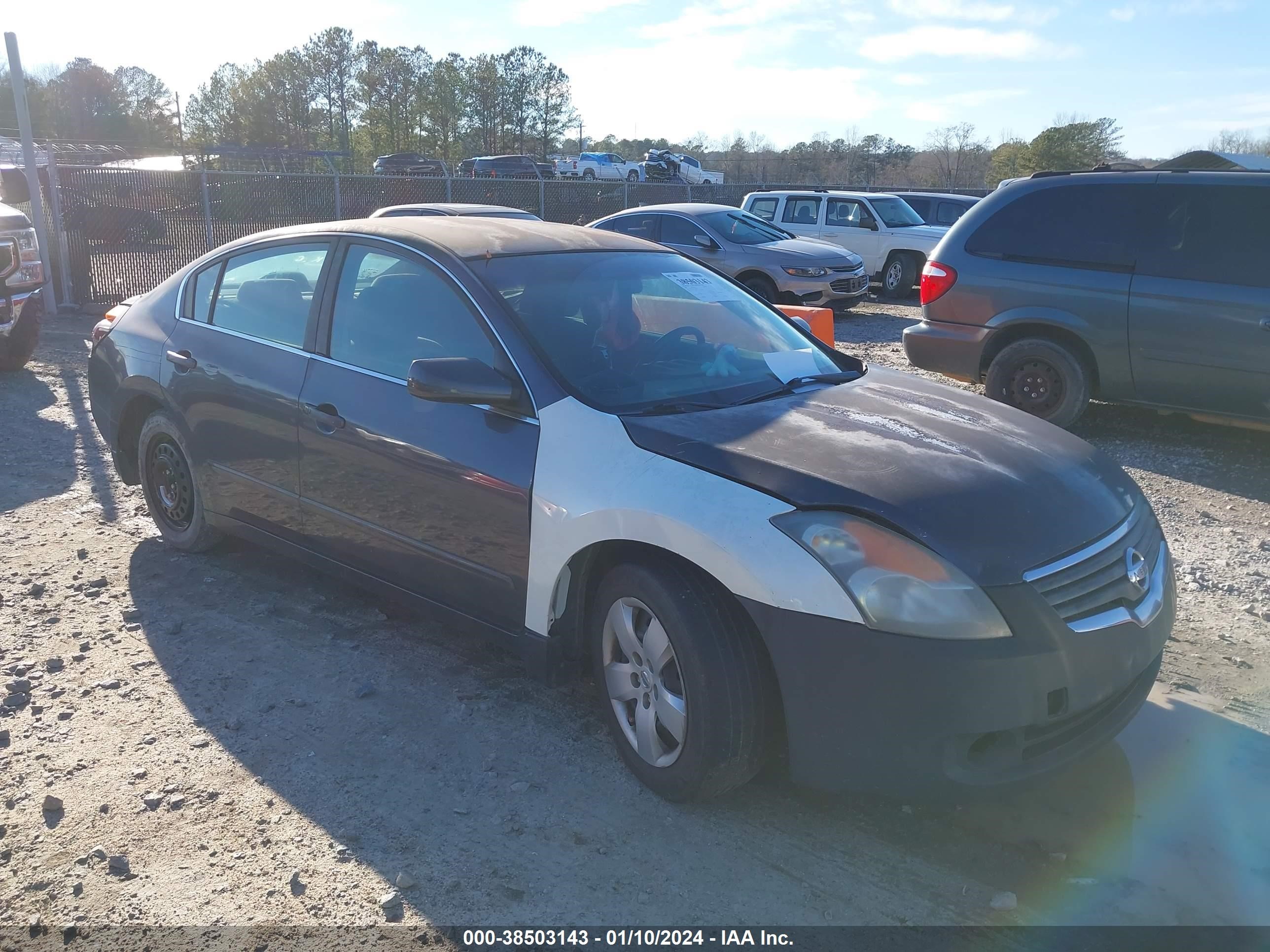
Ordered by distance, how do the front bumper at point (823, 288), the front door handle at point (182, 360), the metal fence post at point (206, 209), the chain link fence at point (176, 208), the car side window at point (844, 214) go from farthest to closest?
the car side window at point (844, 214), the metal fence post at point (206, 209), the chain link fence at point (176, 208), the front bumper at point (823, 288), the front door handle at point (182, 360)

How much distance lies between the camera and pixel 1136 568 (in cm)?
309

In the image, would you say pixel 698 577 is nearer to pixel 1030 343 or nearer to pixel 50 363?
pixel 1030 343

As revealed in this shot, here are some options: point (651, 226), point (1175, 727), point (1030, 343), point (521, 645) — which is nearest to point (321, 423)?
point (521, 645)

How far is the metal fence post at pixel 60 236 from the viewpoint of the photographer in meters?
13.6

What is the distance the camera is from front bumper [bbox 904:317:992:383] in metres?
7.93

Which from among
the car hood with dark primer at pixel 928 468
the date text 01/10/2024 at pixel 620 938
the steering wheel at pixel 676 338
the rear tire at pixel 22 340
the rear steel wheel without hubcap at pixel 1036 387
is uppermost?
the steering wheel at pixel 676 338

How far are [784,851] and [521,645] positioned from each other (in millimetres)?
1110

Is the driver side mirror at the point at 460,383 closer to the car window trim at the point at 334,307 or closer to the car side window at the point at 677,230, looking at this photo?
the car window trim at the point at 334,307

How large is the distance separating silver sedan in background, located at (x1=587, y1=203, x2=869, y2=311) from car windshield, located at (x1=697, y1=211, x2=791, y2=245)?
0.01 m

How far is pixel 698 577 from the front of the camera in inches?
119

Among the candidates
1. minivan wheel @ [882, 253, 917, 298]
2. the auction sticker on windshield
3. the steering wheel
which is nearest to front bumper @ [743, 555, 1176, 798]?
the steering wheel

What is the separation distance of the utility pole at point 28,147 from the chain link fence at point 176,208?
9.3 inches

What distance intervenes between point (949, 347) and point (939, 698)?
19.2 ft


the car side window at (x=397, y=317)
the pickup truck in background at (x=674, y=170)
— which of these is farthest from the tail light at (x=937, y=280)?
the pickup truck in background at (x=674, y=170)
